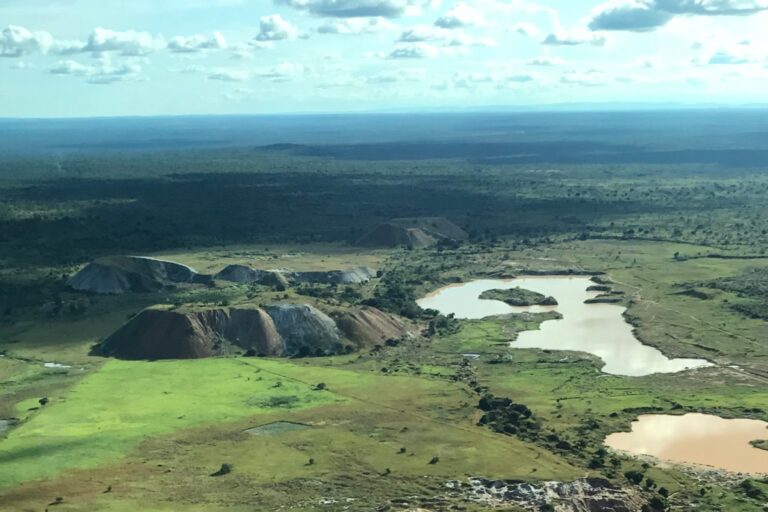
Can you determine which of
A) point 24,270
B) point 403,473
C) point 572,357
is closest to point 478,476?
point 403,473

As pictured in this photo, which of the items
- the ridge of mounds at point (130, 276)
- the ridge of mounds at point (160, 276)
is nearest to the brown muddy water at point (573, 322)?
the ridge of mounds at point (160, 276)

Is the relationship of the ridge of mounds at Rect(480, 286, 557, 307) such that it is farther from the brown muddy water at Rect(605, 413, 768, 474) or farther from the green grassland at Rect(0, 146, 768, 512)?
the brown muddy water at Rect(605, 413, 768, 474)

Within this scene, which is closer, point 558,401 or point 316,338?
point 558,401

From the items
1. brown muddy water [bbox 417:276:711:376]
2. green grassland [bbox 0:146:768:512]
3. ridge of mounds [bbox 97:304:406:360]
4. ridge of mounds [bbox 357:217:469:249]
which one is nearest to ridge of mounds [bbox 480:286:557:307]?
brown muddy water [bbox 417:276:711:376]

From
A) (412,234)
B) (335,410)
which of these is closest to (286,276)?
(412,234)

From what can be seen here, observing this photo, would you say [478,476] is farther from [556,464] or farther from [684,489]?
[684,489]

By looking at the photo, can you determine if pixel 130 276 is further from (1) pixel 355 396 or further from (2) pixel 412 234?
(1) pixel 355 396
